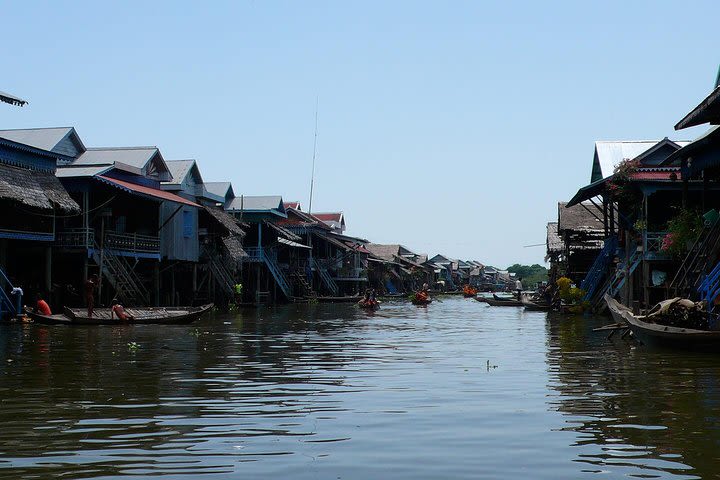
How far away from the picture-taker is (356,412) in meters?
9.67

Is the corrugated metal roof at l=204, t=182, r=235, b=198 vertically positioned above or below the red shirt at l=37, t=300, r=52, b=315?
above

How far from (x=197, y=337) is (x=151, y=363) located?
7.06 metres

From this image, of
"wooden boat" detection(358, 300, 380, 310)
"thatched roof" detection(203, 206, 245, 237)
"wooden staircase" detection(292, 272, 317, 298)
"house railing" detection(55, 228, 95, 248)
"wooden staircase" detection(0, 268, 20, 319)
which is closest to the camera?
"wooden staircase" detection(0, 268, 20, 319)

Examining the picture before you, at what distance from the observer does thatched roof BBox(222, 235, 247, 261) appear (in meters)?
43.9

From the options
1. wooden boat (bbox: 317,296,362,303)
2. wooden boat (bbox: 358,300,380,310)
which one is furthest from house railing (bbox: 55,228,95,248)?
wooden boat (bbox: 317,296,362,303)

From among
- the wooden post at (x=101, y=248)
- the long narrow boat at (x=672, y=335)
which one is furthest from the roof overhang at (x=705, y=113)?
the wooden post at (x=101, y=248)

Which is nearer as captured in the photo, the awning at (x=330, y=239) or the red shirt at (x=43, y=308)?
the red shirt at (x=43, y=308)

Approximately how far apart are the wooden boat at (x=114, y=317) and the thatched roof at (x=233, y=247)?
14.8 m

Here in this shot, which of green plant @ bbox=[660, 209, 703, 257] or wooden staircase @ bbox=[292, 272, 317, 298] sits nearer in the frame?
green plant @ bbox=[660, 209, 703, 257]

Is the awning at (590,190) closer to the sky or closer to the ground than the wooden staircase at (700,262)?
closer to the sky

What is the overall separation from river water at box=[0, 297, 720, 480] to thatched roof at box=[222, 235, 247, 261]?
24947 mm

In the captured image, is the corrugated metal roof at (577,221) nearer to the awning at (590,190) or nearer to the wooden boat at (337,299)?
the awning at (590,190)

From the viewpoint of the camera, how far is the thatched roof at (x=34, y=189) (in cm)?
2625

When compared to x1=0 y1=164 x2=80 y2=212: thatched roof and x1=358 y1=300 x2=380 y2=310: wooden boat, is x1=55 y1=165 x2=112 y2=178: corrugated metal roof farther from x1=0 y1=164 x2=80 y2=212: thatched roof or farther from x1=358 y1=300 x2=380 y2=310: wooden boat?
x1=358 y1=300 x2=380 y2=310: wooden boat
